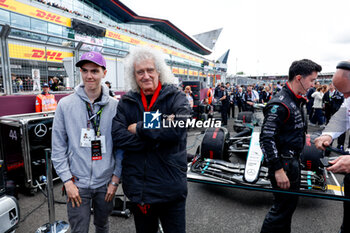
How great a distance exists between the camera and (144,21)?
40.5 metres

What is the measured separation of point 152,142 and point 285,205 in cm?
138

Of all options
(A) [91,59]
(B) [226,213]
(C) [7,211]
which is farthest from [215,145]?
(C) [7,211]

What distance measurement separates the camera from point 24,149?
10.6ft

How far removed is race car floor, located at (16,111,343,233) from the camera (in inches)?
98.1

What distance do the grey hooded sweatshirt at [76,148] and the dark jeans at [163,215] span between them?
369mm

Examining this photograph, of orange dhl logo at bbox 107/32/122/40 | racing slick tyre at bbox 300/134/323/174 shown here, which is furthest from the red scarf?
orange dhl logo at bbox 107/32/122/40

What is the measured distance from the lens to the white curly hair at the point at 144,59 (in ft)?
4.81

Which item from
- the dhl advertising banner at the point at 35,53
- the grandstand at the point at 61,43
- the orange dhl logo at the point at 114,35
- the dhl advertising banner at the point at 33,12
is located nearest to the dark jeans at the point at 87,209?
the grandstand at the point at 61,43

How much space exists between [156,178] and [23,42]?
485cm

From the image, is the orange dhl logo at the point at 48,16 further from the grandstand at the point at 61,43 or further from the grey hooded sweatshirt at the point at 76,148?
the grey hooded sweatshirt at the point at 76,148

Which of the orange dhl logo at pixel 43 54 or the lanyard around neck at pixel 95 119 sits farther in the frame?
the orange dhl logo at pixel 43 54

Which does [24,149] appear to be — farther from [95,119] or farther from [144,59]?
[144,59]

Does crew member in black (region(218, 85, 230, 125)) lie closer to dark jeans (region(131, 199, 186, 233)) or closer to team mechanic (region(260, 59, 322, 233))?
team mechanic (region(260, 59, 322, 233))

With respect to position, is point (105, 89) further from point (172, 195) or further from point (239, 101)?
point (239, 101)
